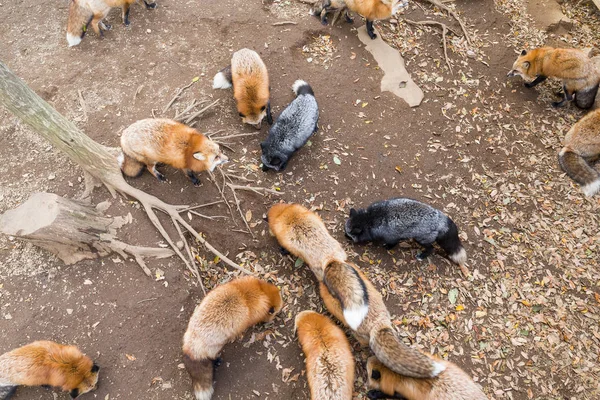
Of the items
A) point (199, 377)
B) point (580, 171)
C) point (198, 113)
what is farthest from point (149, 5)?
point (580, 171)

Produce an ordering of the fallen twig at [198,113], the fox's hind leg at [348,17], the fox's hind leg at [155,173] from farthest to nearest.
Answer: the fox's hind leg at [348,17], the fallen twig at [198,113], the fox's hind leg at [155,173]

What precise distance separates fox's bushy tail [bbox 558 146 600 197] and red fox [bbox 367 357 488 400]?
432 cm

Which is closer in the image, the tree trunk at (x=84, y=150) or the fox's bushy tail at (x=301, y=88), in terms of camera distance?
the tree trunk at (x=84, y=150)

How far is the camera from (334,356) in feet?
15.4

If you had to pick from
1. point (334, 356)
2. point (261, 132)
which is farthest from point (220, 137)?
point (334, 356)

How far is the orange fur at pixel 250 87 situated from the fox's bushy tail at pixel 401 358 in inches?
164

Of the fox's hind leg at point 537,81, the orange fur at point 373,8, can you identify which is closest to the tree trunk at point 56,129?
the orange fur at point 373,8

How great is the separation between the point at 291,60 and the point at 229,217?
12.7ft

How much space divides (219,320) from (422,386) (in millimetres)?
2644

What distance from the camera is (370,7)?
7.95 m

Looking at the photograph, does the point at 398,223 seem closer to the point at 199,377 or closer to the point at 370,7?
the point at 199,377

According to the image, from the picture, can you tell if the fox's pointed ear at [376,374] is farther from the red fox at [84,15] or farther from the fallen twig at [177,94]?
the red fox at [84,15]

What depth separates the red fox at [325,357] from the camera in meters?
4.53

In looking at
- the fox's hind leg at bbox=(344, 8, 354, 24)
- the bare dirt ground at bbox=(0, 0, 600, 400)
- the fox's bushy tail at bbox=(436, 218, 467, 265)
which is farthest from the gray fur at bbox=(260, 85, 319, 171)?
the fox's hind leg at bbox=(344, 8, 354, 24)
